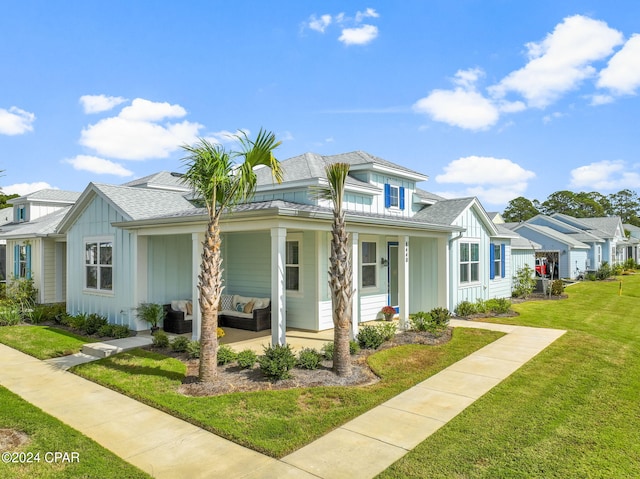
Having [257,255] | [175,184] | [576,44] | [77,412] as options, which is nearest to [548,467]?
[77,412]

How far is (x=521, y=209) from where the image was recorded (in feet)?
254

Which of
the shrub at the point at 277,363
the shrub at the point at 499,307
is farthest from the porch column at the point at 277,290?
the shrub at the point at 499,307

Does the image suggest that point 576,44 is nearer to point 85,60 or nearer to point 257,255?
point 257,255

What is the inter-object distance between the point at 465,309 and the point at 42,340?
44.0ft

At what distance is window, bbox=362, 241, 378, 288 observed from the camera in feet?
44.5

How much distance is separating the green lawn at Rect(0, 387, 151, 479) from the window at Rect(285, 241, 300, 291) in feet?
24.6

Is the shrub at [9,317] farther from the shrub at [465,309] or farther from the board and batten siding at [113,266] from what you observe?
the shrub at [465,309]

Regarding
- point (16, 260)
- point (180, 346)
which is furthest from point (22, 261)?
point (180, 346)

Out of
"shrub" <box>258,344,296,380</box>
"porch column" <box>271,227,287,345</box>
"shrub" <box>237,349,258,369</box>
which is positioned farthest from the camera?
"porch column" <box>271,227,287,345</box>

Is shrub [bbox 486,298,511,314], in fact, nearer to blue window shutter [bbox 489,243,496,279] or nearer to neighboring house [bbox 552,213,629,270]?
blue window shutter [bbox 489,243,496,279]

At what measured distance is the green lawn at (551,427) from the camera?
4.49m

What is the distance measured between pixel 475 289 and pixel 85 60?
16560 millimetres

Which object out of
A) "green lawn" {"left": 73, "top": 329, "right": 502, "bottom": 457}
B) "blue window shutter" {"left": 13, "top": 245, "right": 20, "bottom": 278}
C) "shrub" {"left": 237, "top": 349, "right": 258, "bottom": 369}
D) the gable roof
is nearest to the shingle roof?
the gable roof

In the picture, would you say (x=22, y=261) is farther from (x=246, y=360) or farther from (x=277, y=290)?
(x=277, y=290)
